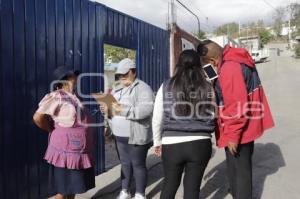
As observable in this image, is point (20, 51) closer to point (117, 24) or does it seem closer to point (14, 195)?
point (14, 195)

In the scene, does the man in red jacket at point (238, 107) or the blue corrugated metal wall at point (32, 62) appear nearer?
the man in red jacket at point (238, 107)

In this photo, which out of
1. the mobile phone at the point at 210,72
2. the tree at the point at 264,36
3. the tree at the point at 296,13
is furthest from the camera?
the tree at the point at 264,36

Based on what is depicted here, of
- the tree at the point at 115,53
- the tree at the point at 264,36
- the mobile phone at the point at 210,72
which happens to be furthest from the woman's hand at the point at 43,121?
the tree at the point at 264,36

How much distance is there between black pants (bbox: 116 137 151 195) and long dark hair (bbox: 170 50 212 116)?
120 centimetres

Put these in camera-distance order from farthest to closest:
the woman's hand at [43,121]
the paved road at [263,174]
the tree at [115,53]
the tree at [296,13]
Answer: the tree at [296,13] → the tree at [115,53] → the paved road at [263,174] → the woman's hand at [43,121]

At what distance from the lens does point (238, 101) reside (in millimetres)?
3641

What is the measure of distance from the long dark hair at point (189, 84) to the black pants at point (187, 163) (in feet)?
1.01

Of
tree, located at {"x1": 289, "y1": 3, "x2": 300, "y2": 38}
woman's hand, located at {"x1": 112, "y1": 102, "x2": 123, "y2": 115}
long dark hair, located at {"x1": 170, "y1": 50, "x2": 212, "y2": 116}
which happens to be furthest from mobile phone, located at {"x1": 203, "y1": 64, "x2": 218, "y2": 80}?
tree, located at {"x1": 289, "y1": 3, "x2": 300, "y2": 38}

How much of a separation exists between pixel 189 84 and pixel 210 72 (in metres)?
0.46

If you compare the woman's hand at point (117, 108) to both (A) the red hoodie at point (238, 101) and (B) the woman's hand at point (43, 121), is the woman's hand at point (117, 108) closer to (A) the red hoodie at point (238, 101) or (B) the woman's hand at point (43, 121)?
(B) the woman's hand at point (43, 121)

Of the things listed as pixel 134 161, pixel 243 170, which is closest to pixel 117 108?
pixel 134 161

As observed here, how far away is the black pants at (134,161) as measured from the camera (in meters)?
4.52

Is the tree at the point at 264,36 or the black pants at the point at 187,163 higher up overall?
the tree at the point at 264,36

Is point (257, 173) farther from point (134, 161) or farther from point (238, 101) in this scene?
point (238, 101)
